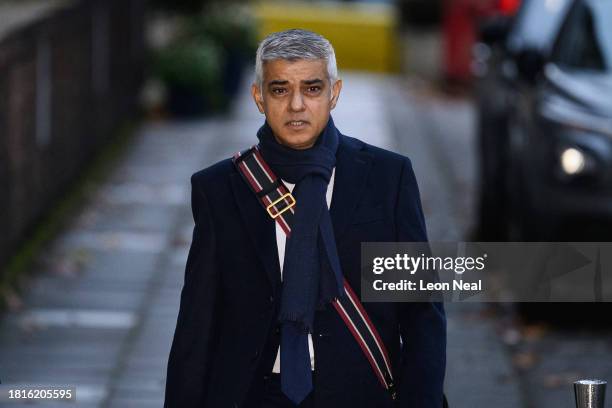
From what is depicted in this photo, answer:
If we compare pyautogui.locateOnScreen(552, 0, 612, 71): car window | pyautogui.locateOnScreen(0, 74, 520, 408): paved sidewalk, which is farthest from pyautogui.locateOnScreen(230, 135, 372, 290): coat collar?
pyautogui.locateOnScreen(552, 0, 612, 71): car window

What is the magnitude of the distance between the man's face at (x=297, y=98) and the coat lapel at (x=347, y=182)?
118 mm

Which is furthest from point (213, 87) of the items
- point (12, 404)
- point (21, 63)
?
point (12, 404)

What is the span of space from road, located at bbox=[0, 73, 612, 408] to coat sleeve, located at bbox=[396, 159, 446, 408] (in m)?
3.09

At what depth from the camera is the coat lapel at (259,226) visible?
400 cm

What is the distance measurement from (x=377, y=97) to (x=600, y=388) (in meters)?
15.7

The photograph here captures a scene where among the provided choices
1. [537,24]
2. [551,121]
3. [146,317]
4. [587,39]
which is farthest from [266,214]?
[537,24]

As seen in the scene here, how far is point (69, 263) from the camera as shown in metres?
9.96

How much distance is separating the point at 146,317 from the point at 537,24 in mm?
3254

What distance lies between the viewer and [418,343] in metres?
4.06

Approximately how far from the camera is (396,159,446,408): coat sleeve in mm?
4023

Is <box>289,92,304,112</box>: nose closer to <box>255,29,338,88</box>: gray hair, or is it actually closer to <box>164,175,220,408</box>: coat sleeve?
<box>255,29,338,88</box>: gray hair

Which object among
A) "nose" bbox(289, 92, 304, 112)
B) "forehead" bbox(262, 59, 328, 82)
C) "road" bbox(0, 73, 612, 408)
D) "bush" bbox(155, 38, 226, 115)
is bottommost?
"nose" bbox(289, 92, 304, 112)

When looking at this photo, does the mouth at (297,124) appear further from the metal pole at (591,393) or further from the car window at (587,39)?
the car window at (587,39)

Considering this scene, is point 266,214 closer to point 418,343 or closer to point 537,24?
point 418,343
